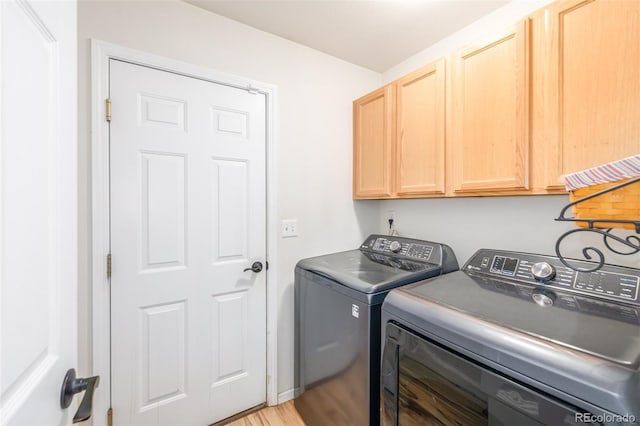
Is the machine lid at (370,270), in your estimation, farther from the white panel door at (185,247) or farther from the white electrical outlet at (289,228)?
the white panel door at (185,247)

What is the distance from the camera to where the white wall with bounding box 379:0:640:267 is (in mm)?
1358

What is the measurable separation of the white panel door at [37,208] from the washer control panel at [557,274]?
5.06 ft

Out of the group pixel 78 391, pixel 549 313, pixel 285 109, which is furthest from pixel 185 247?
pixel 549 313

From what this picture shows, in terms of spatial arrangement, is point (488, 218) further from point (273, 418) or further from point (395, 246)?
point (273, 418)

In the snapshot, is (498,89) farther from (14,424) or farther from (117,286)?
(117,286)

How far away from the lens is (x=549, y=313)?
87cm

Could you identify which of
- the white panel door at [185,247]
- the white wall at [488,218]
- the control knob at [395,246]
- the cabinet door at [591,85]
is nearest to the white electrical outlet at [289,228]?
the white panel door at [185,247]

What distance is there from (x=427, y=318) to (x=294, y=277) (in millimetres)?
1098

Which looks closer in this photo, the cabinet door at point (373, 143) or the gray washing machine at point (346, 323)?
the gray washing machine at point (346, 323)

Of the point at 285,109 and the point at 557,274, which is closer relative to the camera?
the point at 557,274

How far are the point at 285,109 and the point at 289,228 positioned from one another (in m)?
0.82

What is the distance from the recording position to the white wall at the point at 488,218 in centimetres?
136

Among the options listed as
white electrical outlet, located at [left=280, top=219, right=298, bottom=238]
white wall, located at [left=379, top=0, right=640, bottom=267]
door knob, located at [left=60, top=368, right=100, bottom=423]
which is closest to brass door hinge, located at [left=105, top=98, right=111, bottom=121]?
white electrical outlet, located at [left=280, top=219, right=298, bottom=238]
